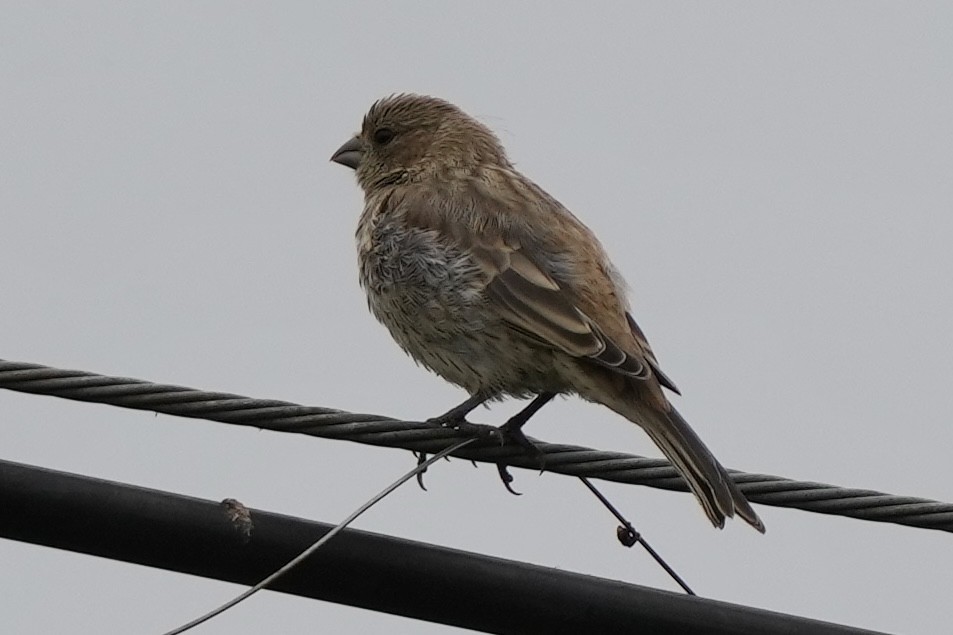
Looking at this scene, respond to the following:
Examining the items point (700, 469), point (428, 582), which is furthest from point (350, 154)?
point (428, 582)

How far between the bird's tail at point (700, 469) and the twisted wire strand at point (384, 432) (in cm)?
12

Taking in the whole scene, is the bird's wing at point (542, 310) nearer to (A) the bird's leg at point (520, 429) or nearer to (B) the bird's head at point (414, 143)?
(A) the bird's leg at point (520, 429)

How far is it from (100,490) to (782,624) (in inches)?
84.1

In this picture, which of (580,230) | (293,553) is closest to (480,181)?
(580,230)

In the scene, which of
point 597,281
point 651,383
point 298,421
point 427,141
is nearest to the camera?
point 298,421

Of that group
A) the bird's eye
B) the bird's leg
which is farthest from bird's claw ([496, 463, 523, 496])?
the bird's eye

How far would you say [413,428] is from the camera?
5344mm

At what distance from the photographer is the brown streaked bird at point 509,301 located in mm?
6359

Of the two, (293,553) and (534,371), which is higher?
(534,371)

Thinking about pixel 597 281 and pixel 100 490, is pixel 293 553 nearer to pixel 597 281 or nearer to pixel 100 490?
pixel 100 490

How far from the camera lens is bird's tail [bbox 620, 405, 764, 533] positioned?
217 inches

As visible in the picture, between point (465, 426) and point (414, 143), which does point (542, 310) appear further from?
point (414, 143)

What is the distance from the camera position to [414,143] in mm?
8320

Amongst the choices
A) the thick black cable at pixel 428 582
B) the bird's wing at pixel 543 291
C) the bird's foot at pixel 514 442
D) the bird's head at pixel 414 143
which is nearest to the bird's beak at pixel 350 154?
the bird's head at pixel 414 143
